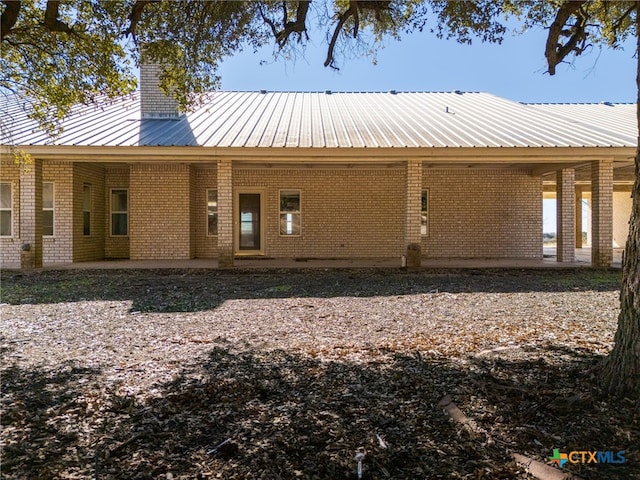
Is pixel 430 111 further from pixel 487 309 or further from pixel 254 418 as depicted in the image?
pixel 254 418

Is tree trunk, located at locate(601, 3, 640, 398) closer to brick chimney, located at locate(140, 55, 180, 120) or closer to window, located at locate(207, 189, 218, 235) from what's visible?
window, located at locate(207, 189, 218, 235)

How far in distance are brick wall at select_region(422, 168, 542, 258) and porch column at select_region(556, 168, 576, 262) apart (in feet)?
4.44

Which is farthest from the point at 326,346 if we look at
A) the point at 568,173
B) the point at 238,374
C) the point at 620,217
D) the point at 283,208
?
the point at 620,217

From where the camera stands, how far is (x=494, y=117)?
15578 millimetres

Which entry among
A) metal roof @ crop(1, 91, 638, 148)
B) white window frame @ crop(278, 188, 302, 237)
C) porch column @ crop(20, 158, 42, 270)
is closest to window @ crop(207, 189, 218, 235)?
white window frame @ crop(278, 188, 302, 237)

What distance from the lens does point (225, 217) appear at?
38.5 feet

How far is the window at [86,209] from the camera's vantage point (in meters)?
13.6

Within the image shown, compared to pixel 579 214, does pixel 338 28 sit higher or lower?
higher

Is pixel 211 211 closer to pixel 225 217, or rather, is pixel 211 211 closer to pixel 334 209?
pixel 225 217

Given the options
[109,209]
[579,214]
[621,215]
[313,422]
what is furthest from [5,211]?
[621,215]

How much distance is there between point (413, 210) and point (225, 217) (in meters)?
4.99

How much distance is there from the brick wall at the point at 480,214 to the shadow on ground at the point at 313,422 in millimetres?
11514

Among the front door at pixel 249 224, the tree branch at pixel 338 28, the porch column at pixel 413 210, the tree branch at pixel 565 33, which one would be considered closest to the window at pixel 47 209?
the front door at pixel 249 224

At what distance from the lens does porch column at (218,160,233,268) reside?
11.7 metres
